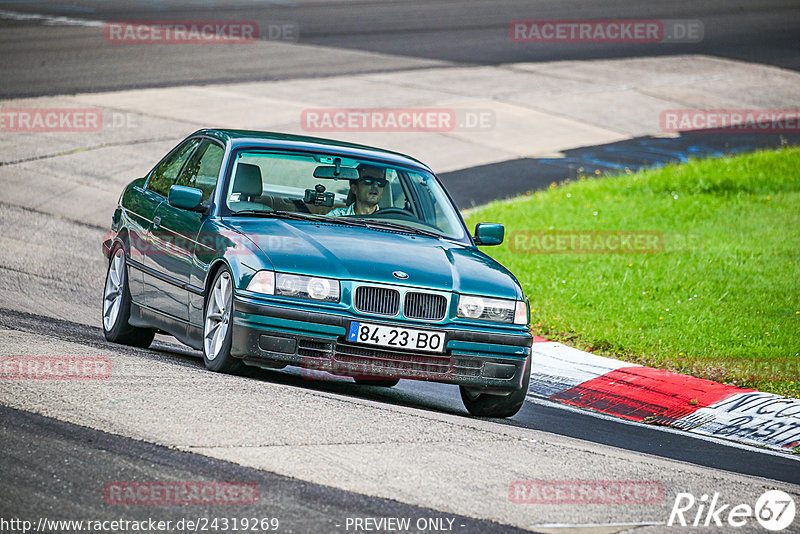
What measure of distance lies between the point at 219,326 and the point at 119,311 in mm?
1762

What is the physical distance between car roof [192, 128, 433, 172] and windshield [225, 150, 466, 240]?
0.07m

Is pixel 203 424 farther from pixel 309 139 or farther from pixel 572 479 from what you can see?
pixel 309 139

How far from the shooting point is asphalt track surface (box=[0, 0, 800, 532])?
5172mm

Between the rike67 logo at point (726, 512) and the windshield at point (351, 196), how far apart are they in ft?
10.4

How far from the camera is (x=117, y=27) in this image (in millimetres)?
28703
